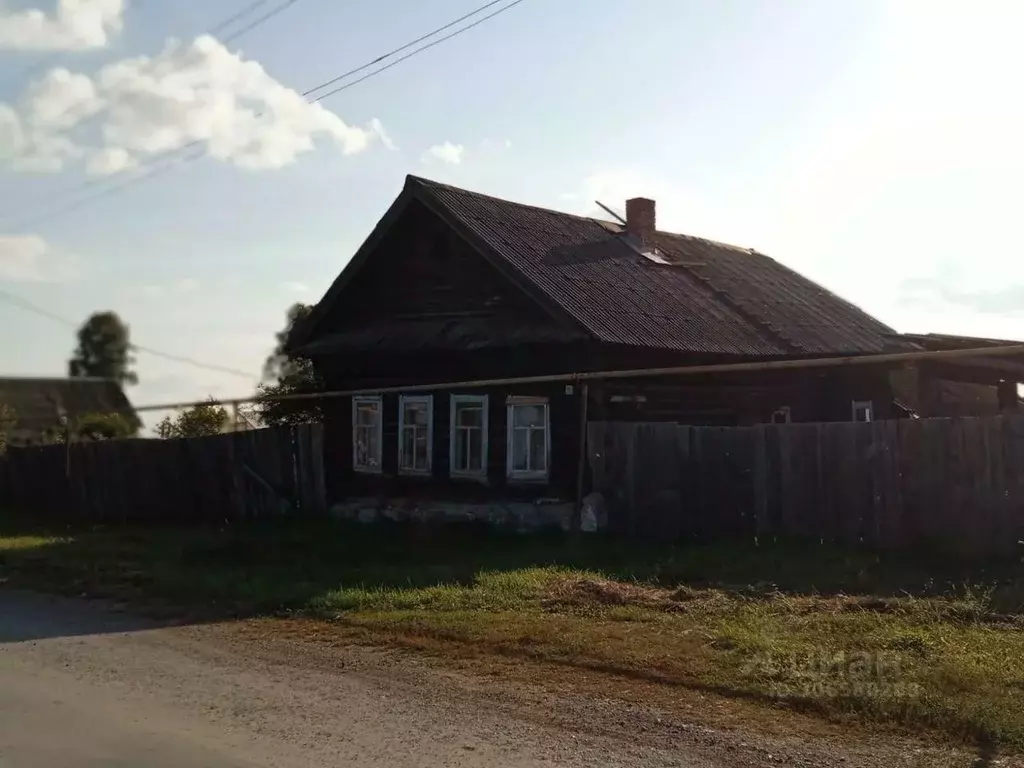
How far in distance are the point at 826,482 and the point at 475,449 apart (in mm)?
6795

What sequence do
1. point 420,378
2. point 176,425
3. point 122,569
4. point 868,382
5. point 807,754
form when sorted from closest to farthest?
1. point 807,754
2. point 122,569
3. point 420,378
4. point 868,382
5. point 176,425

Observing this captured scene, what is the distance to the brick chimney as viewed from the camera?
23141 millimetres

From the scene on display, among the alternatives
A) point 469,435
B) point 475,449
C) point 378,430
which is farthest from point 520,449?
point 378,430

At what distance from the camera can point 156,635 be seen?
31.2 feet

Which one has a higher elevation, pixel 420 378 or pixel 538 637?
pixel 420 378

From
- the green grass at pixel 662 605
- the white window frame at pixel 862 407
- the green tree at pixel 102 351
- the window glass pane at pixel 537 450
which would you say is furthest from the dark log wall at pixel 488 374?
the green tree at pixel 102 351

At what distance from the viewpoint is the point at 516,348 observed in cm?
1741

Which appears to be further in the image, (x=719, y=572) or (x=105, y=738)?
(x=719, y=572)

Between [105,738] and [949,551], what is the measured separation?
8407mm

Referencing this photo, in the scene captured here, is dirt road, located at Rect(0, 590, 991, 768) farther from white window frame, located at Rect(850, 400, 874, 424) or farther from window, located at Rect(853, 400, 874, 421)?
window, located at Rect(853, 400, 874, 421)

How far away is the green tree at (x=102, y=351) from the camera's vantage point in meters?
73.4

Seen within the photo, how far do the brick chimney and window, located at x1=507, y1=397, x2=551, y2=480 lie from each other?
7.39 metres

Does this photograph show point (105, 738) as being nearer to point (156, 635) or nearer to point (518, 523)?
point (156, 635)

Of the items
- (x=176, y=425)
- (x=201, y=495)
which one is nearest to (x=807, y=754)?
(x=201, y=495)
